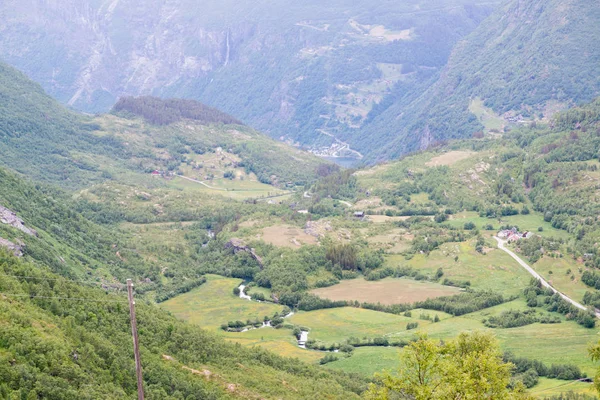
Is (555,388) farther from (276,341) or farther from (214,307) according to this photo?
(214,307)

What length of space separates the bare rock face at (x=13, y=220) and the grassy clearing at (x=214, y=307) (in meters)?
31.2

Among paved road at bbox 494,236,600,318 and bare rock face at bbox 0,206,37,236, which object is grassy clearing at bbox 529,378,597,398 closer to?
paved road at bbox 494,236,600,318

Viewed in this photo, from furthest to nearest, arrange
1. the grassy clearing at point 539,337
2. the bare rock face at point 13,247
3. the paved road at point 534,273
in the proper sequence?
the paved road at point 534,273
the grassy clearing at point 539,337
the bare rock face at point 13,247

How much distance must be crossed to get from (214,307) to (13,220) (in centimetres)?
4263

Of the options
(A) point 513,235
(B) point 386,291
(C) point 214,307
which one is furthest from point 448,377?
(A) point 513,235

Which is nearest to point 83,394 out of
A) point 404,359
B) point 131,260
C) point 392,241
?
point 404,359

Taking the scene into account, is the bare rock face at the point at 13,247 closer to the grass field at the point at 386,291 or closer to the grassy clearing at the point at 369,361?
the grassy clearing at the point at 369,361

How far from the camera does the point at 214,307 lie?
16438 centimetres

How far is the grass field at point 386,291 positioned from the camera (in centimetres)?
16362

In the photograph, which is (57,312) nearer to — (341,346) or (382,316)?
(341,346)

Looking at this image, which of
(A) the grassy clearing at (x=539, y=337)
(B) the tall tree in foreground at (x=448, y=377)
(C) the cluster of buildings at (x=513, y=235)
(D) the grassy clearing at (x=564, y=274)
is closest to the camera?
(B) the tall tree in foreground at (x=448, y=377)

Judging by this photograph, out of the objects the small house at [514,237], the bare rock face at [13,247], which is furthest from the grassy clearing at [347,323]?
the bare rock face at [13,247]

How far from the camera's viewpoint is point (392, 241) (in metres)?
198

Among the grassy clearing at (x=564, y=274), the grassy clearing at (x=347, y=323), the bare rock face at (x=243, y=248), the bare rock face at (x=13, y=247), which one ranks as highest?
the bare rock face at (x=13, y=247)
